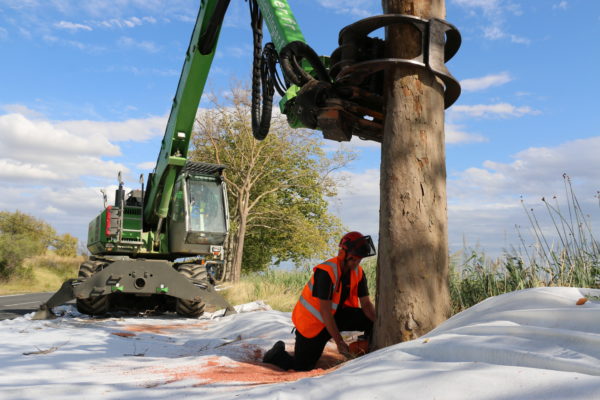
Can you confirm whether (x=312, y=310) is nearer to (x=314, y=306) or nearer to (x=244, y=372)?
(x=314, y=306)

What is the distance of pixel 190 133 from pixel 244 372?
6.68 metres

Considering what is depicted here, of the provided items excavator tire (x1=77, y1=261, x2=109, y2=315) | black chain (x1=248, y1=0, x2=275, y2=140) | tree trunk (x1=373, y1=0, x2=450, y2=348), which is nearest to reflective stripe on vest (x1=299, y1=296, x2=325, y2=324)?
tree trunk (x1=373, y1=0, x2=450, y2=348)

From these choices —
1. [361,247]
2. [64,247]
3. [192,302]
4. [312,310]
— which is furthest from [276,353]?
[64,247]

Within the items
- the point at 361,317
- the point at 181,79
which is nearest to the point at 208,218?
the point at 181,79

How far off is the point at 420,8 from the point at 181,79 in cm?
659

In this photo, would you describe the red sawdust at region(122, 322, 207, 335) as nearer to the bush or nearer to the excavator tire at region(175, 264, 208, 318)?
the excavator tire at region(175, 264, 208, 318)

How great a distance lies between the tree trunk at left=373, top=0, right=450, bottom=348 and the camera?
13.5 feet

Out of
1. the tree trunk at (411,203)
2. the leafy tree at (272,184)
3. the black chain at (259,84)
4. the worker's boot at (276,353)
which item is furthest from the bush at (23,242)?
the tree trunk at (411,203)

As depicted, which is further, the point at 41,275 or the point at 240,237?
the point at 41,275

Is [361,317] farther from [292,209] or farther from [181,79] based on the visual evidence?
[292,209]

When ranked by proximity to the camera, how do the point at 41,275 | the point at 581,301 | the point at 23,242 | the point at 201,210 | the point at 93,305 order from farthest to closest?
the point at 41,275
the point at 23,242
the point at 201,210
the point at 93,305
the point at 581,301

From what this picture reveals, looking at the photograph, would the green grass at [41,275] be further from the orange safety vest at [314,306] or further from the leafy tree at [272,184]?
the orange safety vest at [314,306]

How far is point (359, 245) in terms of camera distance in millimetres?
5094

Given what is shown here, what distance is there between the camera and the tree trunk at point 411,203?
4113 mm
